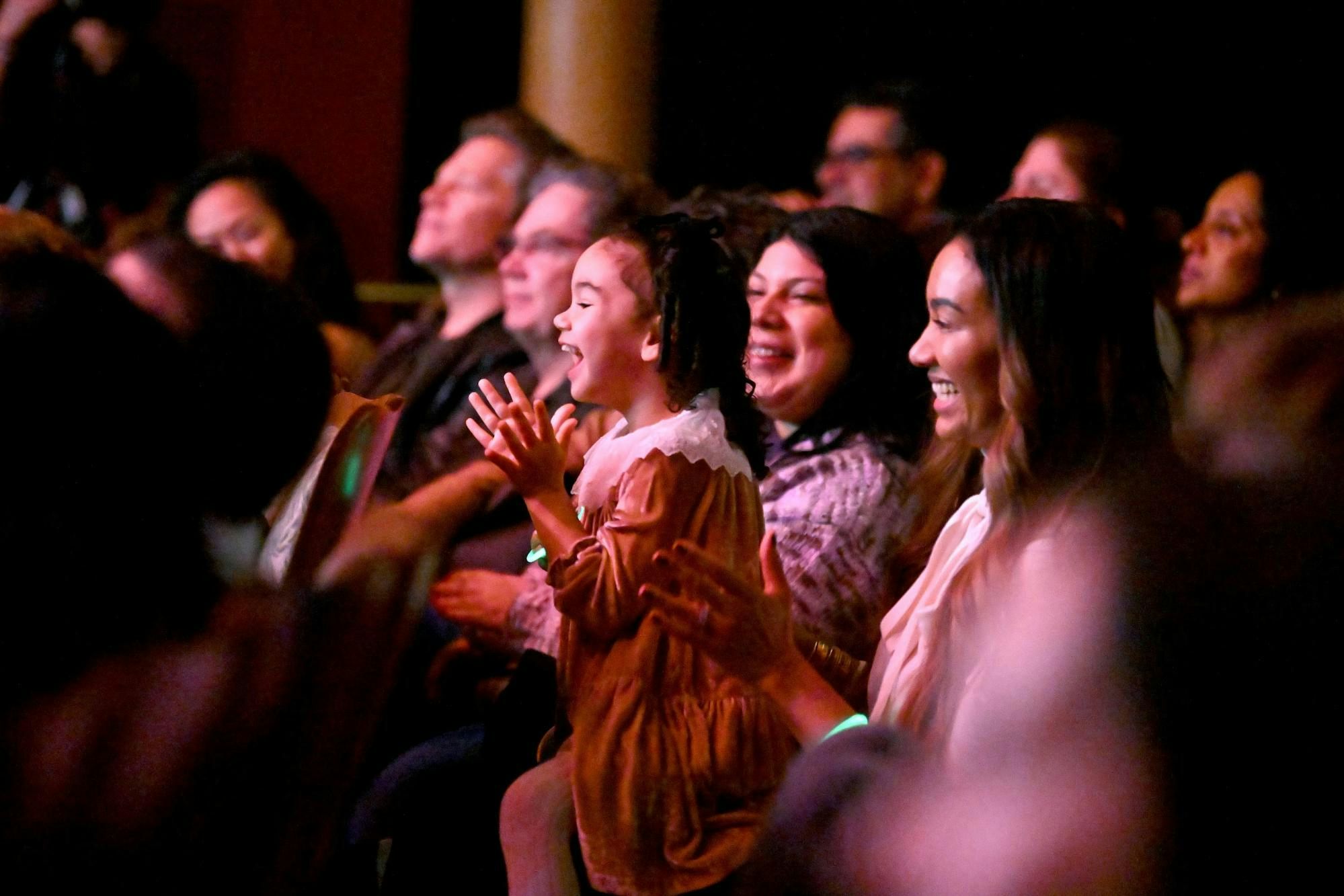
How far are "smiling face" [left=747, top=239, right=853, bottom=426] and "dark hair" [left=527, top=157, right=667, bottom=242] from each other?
50cm

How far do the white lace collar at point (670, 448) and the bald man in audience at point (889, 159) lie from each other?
1623mm

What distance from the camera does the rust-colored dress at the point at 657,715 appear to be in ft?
5.67

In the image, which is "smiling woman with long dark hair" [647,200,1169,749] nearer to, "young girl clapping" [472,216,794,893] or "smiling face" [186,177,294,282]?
"young girl clapping" [472,216,794,893]

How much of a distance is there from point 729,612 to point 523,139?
2.13 meters

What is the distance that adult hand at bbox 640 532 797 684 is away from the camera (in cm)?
158

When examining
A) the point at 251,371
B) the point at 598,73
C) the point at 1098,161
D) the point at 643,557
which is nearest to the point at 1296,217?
the point at 1098,161

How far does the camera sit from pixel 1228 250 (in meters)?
2.99

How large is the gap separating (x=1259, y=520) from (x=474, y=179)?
2692mm

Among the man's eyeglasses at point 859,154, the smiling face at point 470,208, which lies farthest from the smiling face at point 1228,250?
the smiling face at point 470,208

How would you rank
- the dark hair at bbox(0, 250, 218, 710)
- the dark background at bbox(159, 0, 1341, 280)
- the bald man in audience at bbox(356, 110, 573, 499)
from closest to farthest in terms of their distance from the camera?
the dark hair at bbox(0, 250, 218, 710)
the bald man in audience at bbox(356, 110, 573, 499)
the dark background at bbox(159, 0, 1341, 280)

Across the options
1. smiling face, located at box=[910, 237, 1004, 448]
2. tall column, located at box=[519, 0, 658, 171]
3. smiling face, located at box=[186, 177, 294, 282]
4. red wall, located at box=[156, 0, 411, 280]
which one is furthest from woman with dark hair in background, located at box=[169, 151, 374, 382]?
smiling face, located at box=[910, 237, 1004, 448]

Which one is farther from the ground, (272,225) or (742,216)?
(742,216)

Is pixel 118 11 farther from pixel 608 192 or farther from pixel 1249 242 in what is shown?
pixel 1249 242

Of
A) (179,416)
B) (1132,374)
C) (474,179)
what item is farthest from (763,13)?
(179,416)
